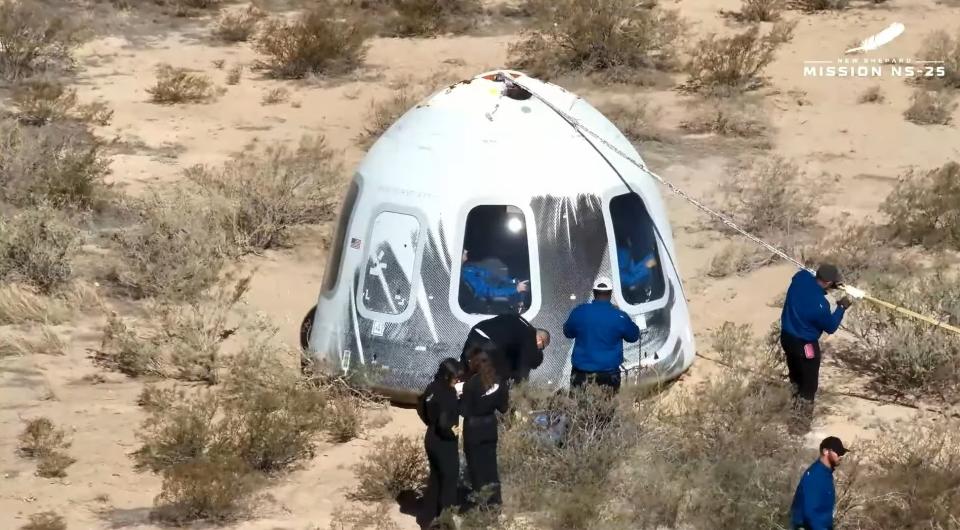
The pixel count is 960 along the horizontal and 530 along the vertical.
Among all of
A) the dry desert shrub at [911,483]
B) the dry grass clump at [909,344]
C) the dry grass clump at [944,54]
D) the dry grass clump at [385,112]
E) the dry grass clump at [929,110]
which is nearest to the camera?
the dry desert shrub at [911,483]


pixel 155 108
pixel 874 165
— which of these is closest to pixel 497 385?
pixel 874 165

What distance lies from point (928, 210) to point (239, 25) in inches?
475

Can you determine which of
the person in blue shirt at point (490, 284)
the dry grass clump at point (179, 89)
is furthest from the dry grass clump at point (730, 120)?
the person in blue shirt at point (490, 284)

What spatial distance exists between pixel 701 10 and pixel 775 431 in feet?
48.1

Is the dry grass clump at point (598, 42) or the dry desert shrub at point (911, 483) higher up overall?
the dry grass clump at point (598, 42)

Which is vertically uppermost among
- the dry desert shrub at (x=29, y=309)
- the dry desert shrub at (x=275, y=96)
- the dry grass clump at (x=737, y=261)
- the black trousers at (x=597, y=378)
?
the dry desert shrub at (x=275, y=96)

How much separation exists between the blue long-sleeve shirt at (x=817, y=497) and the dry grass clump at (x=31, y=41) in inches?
614

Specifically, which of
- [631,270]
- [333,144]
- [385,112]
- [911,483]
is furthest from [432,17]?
[911,483]

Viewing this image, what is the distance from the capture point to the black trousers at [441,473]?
7.41m

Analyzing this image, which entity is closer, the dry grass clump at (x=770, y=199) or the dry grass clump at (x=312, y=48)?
the dry grass clump at (x=770, y=199)

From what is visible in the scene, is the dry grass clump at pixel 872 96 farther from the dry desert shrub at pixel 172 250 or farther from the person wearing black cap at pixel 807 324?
the person wearing black cap at pixel 807 324

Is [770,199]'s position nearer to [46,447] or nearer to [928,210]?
[928,210]

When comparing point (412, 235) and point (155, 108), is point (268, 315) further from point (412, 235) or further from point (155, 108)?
point (155, 108)

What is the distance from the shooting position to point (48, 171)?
14.8 m
